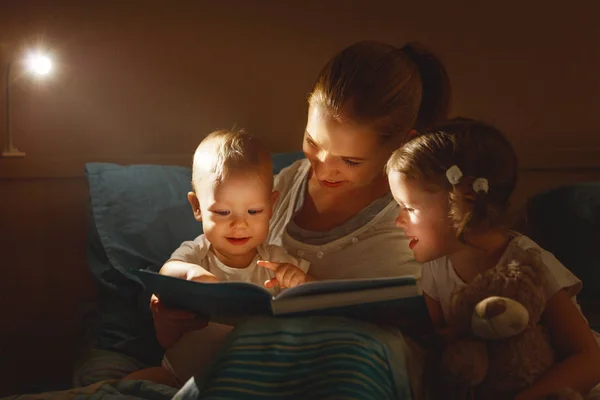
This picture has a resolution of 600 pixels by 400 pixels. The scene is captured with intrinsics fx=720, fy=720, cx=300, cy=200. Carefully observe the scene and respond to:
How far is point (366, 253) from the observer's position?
149 cm

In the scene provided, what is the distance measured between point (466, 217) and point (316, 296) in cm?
33

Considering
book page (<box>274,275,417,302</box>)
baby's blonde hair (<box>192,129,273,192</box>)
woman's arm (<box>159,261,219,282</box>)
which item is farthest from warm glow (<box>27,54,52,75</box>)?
book page (<box>274,275,417,302</box>)

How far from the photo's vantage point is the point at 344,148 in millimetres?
1402

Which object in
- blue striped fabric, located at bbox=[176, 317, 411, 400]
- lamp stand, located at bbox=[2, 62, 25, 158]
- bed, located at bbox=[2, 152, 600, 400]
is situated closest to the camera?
blue striped fabric, located at bbox=[176, 317, 411, 400]

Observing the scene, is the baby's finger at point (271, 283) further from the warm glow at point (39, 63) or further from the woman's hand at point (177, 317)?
the warm glow at point (39, 63)

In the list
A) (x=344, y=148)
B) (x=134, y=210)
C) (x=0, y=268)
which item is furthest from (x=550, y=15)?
(x=0, y=268)

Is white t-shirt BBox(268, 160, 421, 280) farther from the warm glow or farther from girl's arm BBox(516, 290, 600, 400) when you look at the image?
the warm glow

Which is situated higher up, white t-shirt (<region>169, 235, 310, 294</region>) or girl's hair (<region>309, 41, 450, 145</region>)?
girl's hair (<region>309, 41, 450, 145</region>)

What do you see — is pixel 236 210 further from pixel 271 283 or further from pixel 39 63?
pixel 39 63

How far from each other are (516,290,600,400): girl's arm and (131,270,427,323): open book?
220 mm

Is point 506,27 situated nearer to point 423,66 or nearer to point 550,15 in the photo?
point 550,15

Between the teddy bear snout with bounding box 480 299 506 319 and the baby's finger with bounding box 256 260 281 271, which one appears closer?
the teddy bear snout with bounding box 480 299 506 319

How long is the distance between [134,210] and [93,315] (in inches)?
11.4

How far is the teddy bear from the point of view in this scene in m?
1.10
